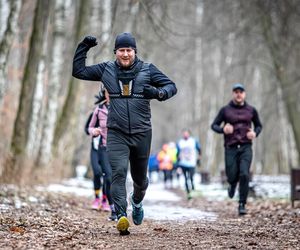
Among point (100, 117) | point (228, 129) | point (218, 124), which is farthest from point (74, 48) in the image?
point (228, 129)

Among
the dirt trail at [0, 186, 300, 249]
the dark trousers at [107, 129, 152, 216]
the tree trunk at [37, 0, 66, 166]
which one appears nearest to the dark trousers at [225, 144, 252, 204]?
the dirt trail at [0, 186, 300, 249]

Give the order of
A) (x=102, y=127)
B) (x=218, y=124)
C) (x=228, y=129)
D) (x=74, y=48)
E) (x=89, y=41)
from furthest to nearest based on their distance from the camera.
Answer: (x=74, y=48), (x=218, y=124), (x=228, y=129), (x=102, y=127), (x=89, y=41)

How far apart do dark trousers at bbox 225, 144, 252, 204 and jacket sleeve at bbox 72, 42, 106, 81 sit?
440 centimetres

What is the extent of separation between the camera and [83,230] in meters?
8.15

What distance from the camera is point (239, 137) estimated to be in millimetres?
11523

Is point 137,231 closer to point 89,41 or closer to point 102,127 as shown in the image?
point 89,41

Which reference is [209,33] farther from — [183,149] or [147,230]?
[147,230]

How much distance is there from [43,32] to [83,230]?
34.7ft

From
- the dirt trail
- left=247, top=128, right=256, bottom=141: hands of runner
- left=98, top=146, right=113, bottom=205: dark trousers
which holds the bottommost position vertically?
the dirt trail

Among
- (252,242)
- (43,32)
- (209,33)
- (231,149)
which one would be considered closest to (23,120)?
(43,32)

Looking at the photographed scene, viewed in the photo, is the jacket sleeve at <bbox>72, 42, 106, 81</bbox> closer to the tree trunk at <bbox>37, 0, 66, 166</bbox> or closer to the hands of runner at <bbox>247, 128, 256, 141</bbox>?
the hands of runner at <bbox>247, 128, 256, 141</bbox>

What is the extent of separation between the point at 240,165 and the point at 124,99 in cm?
436

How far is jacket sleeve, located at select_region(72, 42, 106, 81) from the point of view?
25.5ft

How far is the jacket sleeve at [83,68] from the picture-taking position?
7770 mm
